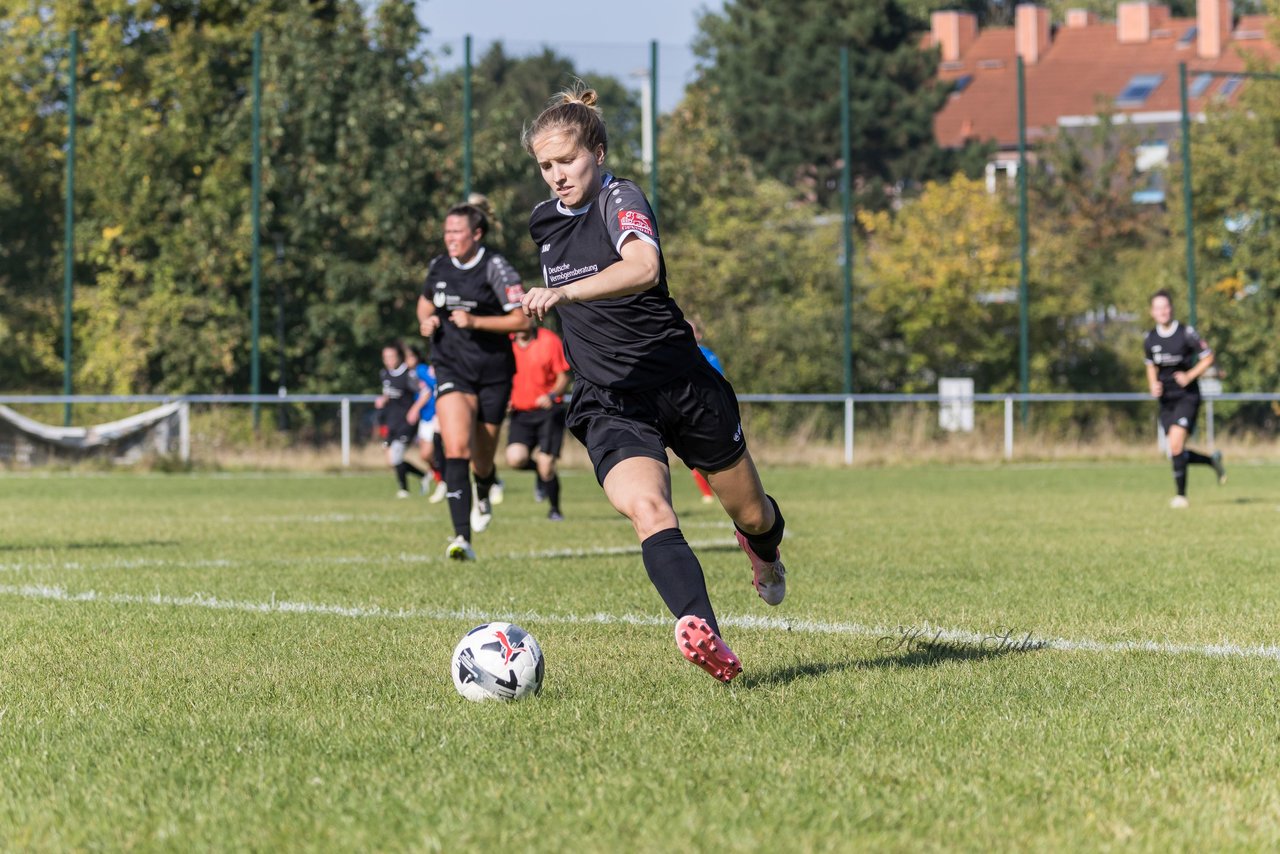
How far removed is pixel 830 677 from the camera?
17.8ft

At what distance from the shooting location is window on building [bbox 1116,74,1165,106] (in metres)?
63.7

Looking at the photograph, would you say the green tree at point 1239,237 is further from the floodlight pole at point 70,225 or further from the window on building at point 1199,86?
the window on building at point 1199,86

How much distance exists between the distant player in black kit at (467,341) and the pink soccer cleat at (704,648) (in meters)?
5.09

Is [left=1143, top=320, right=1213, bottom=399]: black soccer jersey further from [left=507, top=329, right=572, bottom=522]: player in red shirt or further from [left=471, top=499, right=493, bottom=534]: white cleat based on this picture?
[left=471, top=499, right=493, bottom=534]: white cleat

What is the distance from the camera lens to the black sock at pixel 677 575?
515 centimetres

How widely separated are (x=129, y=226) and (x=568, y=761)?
92.0 ft

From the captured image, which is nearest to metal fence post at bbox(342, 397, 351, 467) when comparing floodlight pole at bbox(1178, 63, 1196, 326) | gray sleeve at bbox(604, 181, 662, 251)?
floodlight pole at bbox(1178, 63, 1196, 326)

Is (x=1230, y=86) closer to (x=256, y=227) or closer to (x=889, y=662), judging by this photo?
(x=256, y=227)

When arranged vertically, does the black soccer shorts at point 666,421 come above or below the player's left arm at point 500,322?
below

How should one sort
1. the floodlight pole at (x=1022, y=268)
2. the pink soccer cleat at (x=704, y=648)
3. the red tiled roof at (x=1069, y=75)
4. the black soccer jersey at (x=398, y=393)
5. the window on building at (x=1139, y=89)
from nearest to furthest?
the pink soccer cleat at (x=704, y=648) → the black soccer jersey at (x=398, y=393) → the floodlight pole at (x=1022, y=268) → the red tiled roof at (x=1069, y=75) → the window on building at (x=1139, y=89)

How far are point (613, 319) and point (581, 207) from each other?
1.29 ft

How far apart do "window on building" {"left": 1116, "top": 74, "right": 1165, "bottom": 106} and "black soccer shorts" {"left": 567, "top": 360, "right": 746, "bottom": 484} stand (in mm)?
60906

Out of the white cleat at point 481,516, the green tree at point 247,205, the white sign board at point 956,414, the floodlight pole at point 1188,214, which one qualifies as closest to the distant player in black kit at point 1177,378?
the white cleat at point 481,516

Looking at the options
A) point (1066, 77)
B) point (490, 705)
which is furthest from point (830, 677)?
point (1066, 77)
